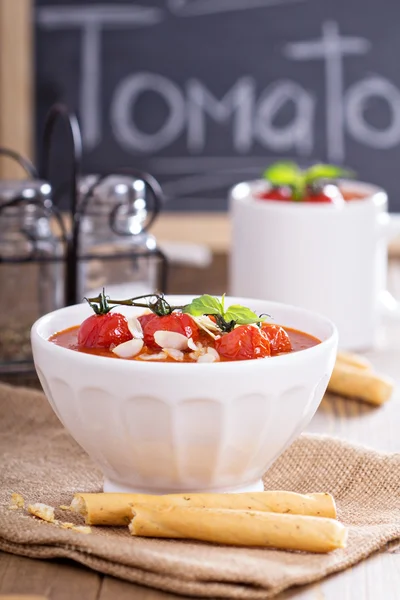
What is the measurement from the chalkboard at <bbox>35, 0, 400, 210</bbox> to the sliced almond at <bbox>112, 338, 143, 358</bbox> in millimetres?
1932

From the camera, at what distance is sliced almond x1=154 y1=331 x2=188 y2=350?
106 centimetres

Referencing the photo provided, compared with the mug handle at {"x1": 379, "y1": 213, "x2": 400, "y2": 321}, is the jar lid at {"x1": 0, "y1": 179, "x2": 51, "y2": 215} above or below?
above

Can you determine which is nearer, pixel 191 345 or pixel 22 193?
pixel 191 345

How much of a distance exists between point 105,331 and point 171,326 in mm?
66

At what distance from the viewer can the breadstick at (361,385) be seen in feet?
5.01

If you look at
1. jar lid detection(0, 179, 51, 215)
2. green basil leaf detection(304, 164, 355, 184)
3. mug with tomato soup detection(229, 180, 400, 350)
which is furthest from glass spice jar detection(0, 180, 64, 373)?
green basil leaf detection(304, 164, 355, 184)

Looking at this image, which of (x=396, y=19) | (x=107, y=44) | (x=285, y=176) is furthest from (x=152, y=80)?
(x=285, y=176)

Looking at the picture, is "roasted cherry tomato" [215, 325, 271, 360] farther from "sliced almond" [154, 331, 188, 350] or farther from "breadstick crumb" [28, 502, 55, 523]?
"breadstick crumb" [28, 502, 55, 523]

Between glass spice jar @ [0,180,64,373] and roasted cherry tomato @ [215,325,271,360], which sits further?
glass spice jar @ [0,180,64,373]

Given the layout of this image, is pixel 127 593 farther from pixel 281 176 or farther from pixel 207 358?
pixel 281 176

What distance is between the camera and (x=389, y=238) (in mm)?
1847

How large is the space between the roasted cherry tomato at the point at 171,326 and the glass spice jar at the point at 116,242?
0.54 metres

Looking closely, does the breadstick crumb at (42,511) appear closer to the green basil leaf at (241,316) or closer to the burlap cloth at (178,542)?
the burlap cloth at (178,542)

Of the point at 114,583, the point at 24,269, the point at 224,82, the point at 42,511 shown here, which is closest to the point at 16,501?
the point at 42,511
